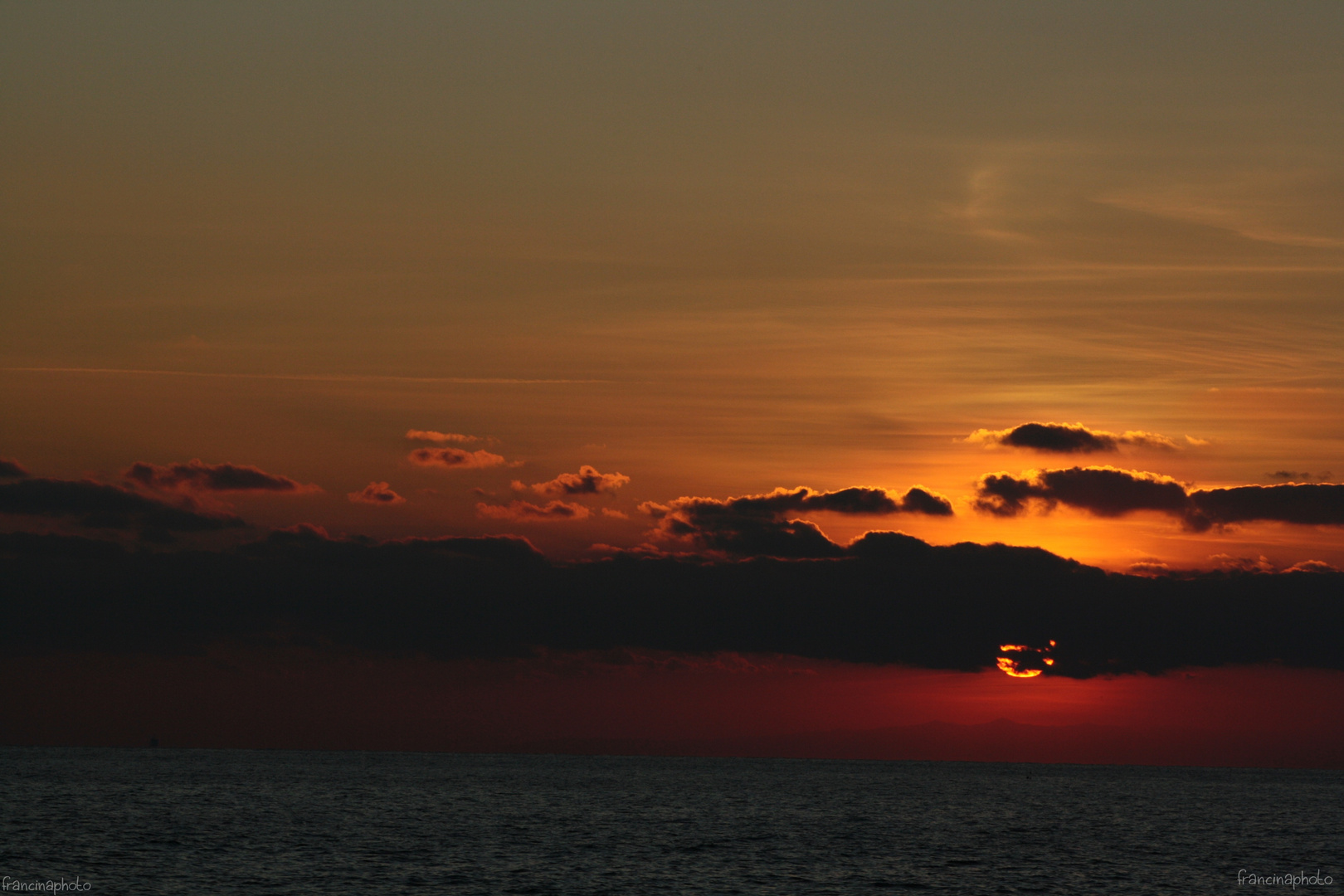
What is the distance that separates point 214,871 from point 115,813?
7970 centimetres

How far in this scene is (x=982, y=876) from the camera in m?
122

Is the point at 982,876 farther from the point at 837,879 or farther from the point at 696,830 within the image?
the point at 696,830

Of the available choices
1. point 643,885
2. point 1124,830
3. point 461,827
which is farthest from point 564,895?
point 1124,830

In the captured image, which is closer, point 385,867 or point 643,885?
point 643,885

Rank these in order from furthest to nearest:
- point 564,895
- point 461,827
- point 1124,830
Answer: point 1124,830 → point 461,827 → point 564,895

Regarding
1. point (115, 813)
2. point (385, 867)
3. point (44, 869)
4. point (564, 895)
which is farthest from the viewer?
point (115, 813)

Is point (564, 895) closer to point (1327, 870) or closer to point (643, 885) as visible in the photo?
point (643, 885)

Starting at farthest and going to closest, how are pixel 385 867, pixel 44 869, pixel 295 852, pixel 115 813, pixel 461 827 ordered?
pixel 115 813, pixel 461 827, pixel 295 852, pixel 385 867, pixel 44 869

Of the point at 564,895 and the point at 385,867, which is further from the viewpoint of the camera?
the point at 385,867

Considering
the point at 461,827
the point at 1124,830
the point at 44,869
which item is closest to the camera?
the point at 44,869

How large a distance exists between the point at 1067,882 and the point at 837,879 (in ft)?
67.0

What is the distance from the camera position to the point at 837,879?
117 m

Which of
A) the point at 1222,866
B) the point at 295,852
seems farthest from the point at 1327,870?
the point at 295,852

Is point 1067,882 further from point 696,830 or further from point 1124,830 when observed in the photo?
point 1124,830
